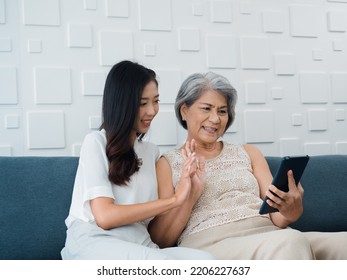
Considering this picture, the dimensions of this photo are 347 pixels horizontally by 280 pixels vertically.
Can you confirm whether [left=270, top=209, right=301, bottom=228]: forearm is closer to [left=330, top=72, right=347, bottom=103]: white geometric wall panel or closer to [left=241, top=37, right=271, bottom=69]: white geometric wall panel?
[left=241, top=37, right=271, bottom=69]: white geometric wall panel

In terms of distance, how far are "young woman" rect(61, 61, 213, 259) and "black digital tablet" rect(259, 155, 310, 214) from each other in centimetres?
32

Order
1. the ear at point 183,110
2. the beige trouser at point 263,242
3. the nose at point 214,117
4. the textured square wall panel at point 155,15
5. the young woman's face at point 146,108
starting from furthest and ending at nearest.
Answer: the textured square wall panel at point 155,15
the ear at point 183,110
the nose at point 214,117
the young woman's face at point 146,108
the beige trouser at point 263,242

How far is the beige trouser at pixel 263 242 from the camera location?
150 cm

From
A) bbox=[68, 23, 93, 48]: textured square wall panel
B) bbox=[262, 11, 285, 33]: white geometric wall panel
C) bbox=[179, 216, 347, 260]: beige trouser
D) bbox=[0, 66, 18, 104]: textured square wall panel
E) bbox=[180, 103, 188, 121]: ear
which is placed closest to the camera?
bbox=[179, 216, 347, 260]: beige trouser

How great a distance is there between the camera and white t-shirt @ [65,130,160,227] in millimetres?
1637

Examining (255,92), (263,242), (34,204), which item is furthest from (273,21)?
(34,204)

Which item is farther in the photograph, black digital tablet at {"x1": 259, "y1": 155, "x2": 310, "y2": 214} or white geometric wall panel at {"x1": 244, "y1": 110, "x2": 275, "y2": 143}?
white geometric wall panel at {"x1": 244, "y1": 110, "x2": 275, "y2": 143}

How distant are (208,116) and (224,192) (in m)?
0.35

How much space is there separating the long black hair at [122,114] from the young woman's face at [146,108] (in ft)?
0.10

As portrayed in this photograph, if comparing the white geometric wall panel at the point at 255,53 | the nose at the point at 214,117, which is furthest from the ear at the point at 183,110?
the white geometric wall panel at the point at 255,53

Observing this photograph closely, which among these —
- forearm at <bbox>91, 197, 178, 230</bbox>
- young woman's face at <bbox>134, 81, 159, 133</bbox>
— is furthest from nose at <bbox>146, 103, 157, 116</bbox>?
forearm at <bbox>91, 197, 178, 230</bbox>

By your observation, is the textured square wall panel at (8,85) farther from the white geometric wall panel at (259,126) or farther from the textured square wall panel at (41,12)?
the white geometric wall panel at (259,126)

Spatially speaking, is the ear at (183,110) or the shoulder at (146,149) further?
the ear at (183,110)

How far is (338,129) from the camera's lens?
114 inches
